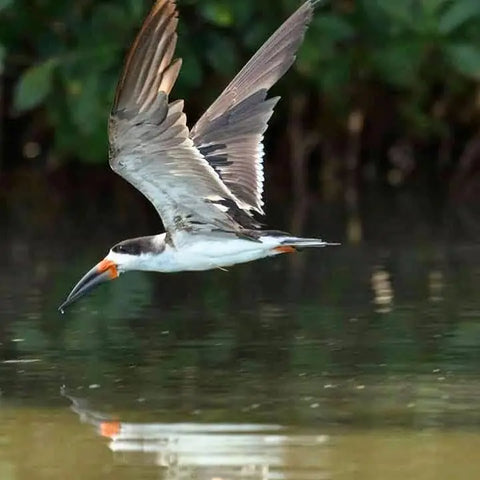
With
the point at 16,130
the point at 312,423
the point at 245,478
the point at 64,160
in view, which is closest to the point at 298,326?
the point at 312,423

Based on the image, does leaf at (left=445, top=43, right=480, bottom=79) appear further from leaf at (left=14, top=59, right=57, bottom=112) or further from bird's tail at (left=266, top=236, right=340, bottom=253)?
bird's tail at (left=266, top=236, right=340, bottom=253)

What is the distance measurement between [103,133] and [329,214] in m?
1.90

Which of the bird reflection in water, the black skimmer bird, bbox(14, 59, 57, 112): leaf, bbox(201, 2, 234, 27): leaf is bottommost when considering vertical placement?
the bird reflection in water

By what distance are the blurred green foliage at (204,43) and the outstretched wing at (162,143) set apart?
4.30 m

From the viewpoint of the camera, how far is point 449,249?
11852mm

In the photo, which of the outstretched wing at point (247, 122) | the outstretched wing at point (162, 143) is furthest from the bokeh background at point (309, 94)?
the outstretched wing at point (162, 143)

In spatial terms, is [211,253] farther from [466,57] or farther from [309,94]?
[309,94]

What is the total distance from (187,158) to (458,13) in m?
4.83

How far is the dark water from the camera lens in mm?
6102

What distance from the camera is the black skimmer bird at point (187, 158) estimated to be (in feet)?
24.2

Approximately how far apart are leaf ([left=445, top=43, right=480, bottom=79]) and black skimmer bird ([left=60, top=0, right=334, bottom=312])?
140 inches

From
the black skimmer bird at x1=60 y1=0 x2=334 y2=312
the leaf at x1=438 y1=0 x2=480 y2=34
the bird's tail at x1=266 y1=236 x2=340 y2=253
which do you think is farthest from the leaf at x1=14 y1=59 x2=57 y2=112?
the bird's tail at x1=266 y1=236 x2=340 y2=253

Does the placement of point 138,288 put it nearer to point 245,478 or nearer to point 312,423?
point 312,423

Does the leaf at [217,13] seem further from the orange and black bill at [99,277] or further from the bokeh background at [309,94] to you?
the orange and black bill at [99,277]
